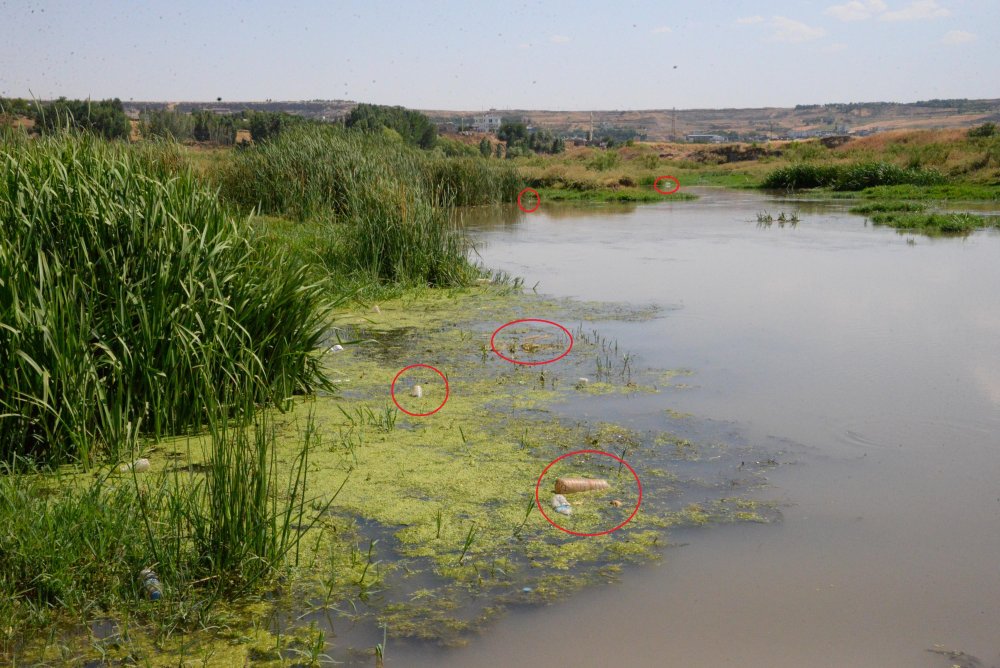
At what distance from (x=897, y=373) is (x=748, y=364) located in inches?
39.4

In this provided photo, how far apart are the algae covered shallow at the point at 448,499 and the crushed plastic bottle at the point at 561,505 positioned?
0.05 metres

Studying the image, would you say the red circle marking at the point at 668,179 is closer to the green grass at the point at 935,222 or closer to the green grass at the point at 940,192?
the green grass at the point at 940,192

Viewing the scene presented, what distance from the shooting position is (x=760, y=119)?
13638cm

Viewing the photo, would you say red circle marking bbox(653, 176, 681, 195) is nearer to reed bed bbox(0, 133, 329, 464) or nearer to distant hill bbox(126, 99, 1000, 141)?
reed bed bbox(0, 133, 329, 464)

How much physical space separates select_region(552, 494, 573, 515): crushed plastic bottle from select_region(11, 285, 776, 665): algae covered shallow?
1.9 inches

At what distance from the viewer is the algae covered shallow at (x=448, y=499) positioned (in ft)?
10.3

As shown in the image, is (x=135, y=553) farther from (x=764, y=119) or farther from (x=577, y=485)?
(x=764, y=119)

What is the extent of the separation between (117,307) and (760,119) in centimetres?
14056

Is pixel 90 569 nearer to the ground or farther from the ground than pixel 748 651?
farther from the ground

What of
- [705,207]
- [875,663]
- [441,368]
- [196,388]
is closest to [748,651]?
[875,663]

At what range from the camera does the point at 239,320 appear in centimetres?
518

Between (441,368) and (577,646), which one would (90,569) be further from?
(441,368)

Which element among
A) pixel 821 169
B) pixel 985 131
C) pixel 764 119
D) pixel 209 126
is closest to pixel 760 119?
pixel 764 119

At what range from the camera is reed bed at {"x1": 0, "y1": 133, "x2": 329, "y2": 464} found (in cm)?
422
